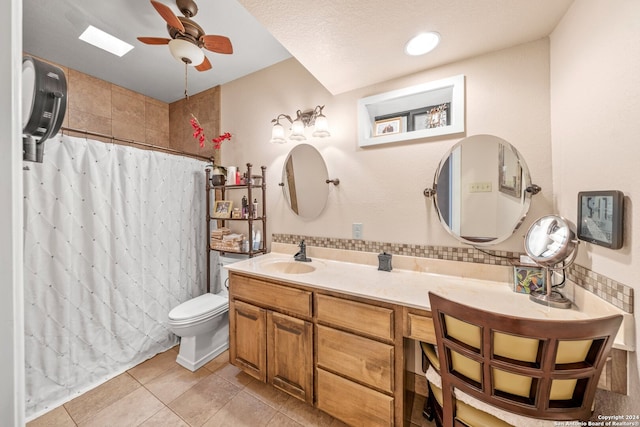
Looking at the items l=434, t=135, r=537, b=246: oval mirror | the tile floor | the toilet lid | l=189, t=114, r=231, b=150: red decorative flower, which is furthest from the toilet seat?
l=434, t=135, r=537, b=246: oval mirror

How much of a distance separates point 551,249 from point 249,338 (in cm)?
180

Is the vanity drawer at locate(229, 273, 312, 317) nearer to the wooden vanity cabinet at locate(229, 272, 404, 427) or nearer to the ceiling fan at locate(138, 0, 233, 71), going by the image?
the wooden vanity cabinet at locate(229, 272, 404, 427)

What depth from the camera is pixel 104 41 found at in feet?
6.30

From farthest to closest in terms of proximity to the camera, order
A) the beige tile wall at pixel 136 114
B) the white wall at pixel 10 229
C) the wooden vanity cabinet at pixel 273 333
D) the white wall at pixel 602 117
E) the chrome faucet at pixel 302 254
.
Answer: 1. the beige tile wall at pixel 136 114
2. the chrome faucet at pixel 302 254
3. the wooden vanity cabinet at pixel 273 333
4. the white wall at pixel 602 117
5. the white wall at pixel 10 229

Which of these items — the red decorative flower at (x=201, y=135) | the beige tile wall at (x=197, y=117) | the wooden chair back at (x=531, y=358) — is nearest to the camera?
the wooden chair back at (x=531, y=358)

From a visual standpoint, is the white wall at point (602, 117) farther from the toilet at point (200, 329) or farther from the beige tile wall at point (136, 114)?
the beige tile wall at point (136, 114)

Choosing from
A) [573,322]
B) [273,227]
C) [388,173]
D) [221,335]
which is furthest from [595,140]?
[221,335]

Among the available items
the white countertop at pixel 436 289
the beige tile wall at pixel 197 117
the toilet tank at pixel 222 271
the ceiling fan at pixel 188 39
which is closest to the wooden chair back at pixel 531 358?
the white countertop at pixel 436 289

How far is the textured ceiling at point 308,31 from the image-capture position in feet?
3.72

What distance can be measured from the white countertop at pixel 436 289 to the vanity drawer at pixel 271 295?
0.20ft

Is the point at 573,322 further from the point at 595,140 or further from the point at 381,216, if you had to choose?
the point at 381,216

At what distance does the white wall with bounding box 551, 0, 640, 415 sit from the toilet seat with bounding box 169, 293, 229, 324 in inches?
89.4

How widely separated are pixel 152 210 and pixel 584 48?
118 inches

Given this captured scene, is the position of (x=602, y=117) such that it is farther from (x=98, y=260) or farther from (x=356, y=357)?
(x=98, y=260)
